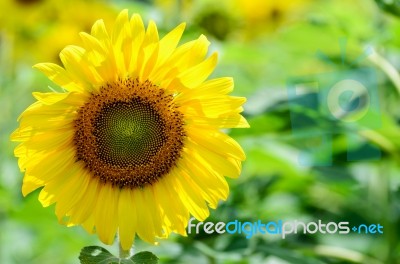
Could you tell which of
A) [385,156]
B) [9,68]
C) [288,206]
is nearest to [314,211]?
[288,206]

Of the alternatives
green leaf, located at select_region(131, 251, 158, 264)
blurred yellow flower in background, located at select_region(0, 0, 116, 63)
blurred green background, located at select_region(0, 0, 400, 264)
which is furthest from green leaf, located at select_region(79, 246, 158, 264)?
blurred yellow flower in background, located at select_region(0, 0, 116, 63)

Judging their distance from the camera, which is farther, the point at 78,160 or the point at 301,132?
the point at 301,132

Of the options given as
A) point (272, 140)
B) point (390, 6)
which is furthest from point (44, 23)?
point (390, 6)

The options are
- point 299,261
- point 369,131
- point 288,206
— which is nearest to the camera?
point 299,261

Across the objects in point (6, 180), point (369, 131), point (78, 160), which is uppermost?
point (369, 131)

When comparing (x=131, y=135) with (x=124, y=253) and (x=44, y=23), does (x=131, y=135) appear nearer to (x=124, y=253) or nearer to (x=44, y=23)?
(x=124, y=253)

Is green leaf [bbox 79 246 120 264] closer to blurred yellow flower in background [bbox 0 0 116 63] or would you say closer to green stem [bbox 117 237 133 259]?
green stem [bbox 117 237 133 259]

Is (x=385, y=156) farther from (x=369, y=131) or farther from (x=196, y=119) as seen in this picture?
(x=196, y=119)

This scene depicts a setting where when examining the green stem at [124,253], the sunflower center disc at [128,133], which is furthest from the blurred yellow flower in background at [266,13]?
the green stem at [124,253]
